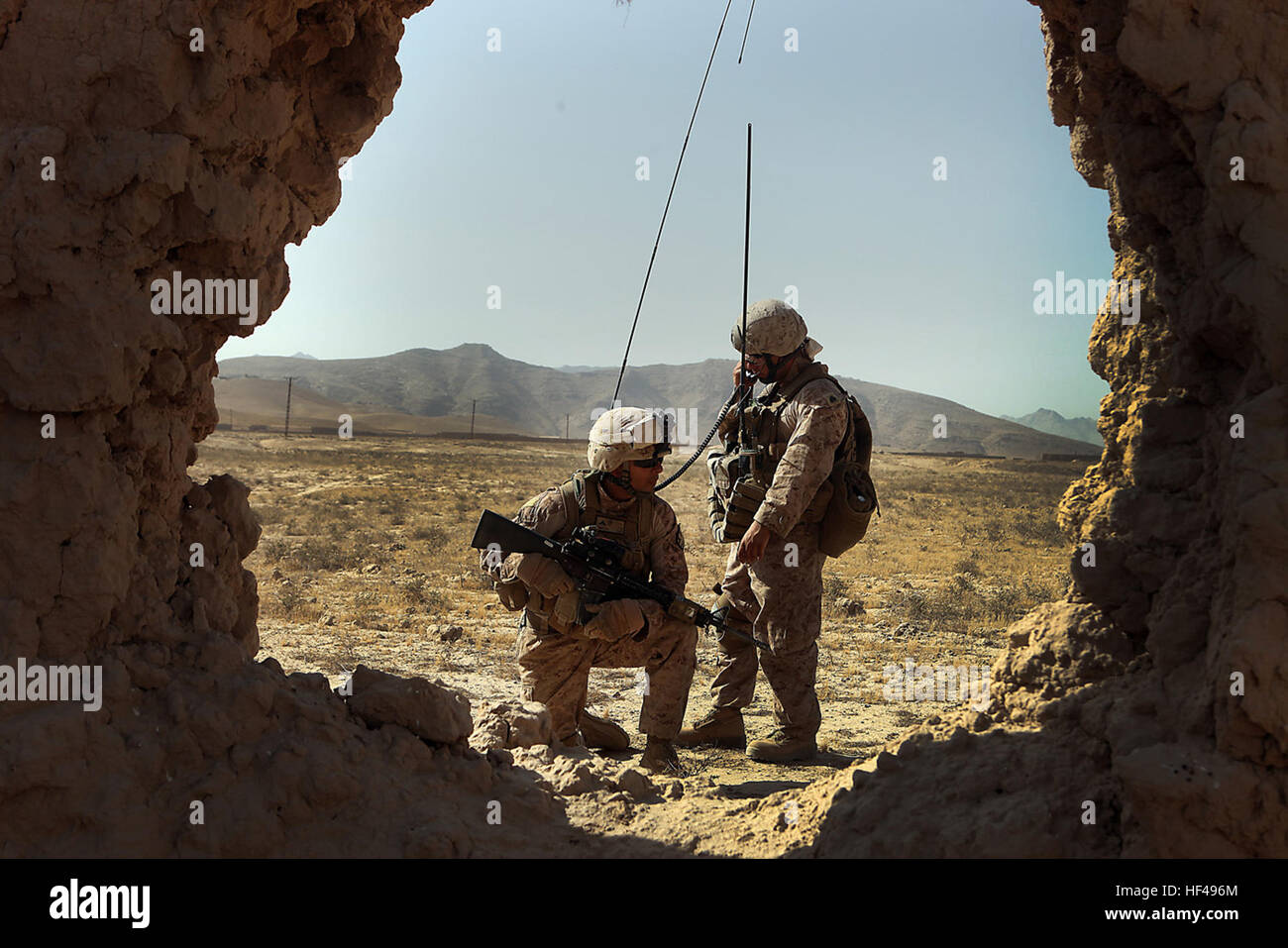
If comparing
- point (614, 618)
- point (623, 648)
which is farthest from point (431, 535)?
point (614, 618)

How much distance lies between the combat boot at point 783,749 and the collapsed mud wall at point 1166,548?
1.64 meters

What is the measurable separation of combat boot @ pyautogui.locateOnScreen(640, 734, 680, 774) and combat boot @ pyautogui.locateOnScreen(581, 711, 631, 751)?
330 millimetres

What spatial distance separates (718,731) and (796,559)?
46.9 inches

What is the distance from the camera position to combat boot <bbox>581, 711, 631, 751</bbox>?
538 cm

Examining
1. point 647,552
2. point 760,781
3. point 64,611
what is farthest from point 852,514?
point 64,611

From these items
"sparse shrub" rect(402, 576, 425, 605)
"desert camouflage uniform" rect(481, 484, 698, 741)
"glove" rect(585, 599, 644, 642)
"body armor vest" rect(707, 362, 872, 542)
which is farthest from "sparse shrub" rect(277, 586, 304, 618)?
"body armor vest" rect(707, 362, 872, 542)

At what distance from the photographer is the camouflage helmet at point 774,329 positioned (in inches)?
210

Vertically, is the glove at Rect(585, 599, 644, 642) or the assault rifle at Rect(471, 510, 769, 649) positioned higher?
the assault rifle at Rect(471, 510, 769, 649)

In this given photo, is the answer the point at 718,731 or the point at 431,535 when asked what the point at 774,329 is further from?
the point at 431,535

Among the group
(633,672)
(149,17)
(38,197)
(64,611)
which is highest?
(149,17)

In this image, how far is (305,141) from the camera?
3.99 meters

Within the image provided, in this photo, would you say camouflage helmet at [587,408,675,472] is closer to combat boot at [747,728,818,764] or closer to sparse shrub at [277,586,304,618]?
combat boot at [747,728,818,764]
